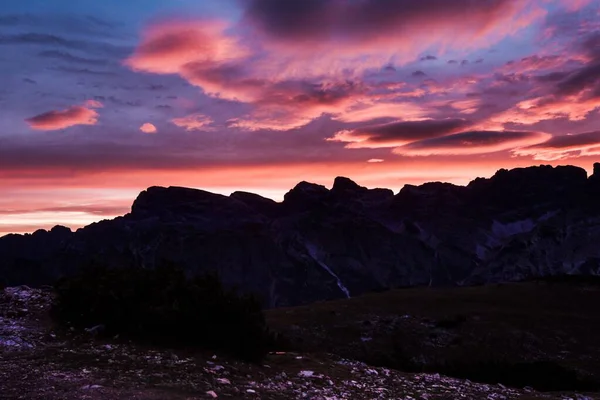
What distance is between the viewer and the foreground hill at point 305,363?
13.1 m

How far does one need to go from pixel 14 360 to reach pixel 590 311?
5296 centimetres

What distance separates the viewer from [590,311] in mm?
51438

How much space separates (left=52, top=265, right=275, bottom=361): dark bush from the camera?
18094mm

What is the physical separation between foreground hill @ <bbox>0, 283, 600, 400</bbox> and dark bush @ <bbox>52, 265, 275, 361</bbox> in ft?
2.69

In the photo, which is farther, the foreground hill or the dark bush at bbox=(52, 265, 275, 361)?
the dark bush at bbox=(52, 265, 275, 361)

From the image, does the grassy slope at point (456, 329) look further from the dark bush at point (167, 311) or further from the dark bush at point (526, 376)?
the dark bush at point (167, 311)

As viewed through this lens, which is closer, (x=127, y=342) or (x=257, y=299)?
(x=127, y=342)

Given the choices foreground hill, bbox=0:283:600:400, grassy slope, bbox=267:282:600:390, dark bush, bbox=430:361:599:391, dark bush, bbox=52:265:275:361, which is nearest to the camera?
Answer: foreground hill, bbox=0:283:600:400

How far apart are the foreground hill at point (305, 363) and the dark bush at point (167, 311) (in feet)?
2.69

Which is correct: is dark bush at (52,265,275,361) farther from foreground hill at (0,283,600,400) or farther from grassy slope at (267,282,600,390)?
grassy slope at (267,282,600,390)

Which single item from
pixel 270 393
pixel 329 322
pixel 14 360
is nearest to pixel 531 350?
pixel 329 322

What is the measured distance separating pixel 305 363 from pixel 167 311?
222 inches

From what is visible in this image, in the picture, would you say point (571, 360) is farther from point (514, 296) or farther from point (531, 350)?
point (514, 296)

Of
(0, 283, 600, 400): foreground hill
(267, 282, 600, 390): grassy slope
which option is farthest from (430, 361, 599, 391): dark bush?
(267, 282, 600, 390): grassy slope
